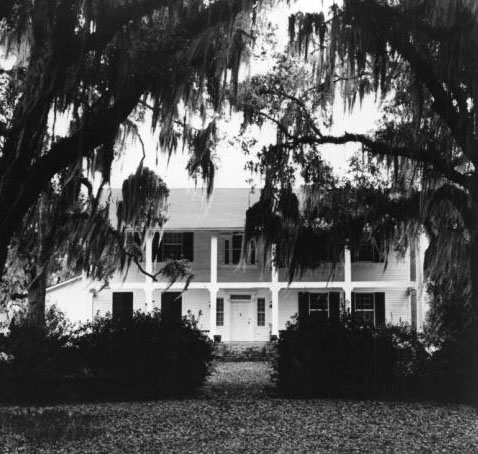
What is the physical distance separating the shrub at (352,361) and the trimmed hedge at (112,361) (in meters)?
1.98

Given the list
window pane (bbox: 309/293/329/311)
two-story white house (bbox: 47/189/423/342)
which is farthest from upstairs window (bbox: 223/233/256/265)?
window pane (bbox: 309/293/329/311)

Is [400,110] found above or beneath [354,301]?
above

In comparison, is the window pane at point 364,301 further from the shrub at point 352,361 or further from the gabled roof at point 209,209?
the shrub at point 352,361

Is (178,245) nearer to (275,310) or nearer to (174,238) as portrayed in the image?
(174,238)

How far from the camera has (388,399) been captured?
12.0 metres

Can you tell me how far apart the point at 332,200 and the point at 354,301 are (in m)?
15.3

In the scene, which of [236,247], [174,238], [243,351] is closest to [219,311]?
[236,247]

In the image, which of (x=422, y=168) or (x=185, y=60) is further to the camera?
(x=422, y=168)

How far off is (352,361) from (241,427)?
3740mm

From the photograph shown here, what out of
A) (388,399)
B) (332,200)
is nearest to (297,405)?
(388,399)

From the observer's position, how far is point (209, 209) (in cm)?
2741

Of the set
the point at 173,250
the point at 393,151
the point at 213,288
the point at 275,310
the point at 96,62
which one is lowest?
the point at 275,310

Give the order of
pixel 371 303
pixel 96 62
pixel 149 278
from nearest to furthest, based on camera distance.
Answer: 1. pixel 96 62
2. pixel 149 278
3. pixel 371 303

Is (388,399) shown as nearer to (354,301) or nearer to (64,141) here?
(64,141)
